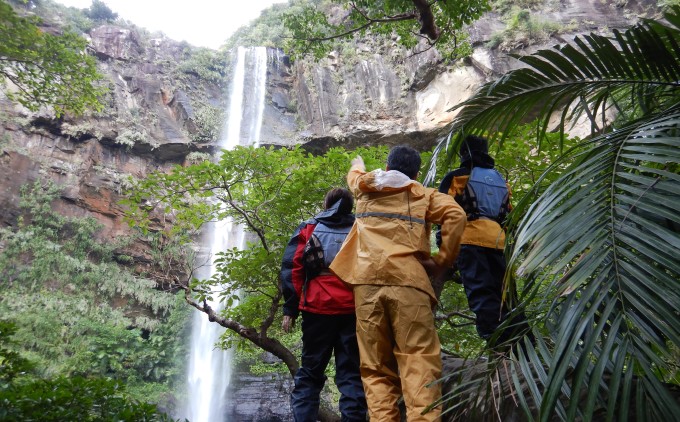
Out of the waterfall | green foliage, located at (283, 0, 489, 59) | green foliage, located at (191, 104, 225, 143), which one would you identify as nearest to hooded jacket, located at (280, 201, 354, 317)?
green foliage, located at (283, 0, 489, 59)

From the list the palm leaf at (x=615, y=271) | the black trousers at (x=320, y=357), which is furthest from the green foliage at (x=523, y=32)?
the palm leaf at (x=615, y=271)

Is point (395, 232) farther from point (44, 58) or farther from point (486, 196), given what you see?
point (44, 58)

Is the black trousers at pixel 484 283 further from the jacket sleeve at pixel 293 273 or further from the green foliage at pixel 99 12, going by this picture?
the green foliage at pixel 99 12

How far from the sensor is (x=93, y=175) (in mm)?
17281

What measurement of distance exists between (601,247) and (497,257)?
135cm

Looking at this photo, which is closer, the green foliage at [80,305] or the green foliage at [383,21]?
the green foliage at [383,21]

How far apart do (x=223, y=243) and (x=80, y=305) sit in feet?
19.1

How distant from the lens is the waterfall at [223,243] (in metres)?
13.7

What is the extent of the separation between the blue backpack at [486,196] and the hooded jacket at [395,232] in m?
0.23

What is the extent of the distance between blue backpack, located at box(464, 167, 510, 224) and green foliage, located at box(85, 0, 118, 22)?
1071 inches

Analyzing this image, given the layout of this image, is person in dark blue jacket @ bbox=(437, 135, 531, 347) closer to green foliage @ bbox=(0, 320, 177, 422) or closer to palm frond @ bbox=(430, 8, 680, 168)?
palm frond @ bbox=(430, 8, 680, 168)

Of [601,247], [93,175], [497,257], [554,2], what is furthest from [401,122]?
[601,247]

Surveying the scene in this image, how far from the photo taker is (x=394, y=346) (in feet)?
7.41

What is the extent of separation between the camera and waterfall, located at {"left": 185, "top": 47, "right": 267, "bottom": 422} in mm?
13672
